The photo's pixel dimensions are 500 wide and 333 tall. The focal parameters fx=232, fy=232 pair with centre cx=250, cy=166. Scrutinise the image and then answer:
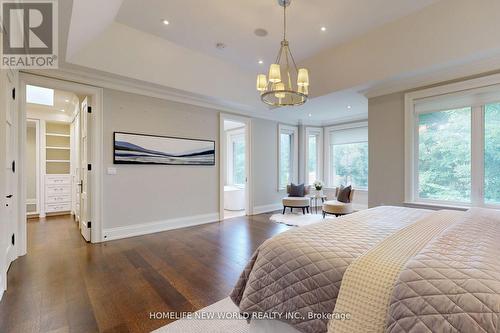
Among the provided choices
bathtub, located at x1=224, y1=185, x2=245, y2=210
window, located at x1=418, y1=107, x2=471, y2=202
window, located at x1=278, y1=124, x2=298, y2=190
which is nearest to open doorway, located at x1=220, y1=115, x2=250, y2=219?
bathtub, located at x1=224, y1=185, x2=245, y2=210

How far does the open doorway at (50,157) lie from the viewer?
5387 mm

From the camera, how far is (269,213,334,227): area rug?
4.99 meters

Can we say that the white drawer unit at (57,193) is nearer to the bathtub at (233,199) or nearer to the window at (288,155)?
the bathtub at (233,199)

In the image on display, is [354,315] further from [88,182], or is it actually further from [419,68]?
[88,182]

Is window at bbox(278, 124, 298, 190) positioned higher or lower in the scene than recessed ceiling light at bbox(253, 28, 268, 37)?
lower

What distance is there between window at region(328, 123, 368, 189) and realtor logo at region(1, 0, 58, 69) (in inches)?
257

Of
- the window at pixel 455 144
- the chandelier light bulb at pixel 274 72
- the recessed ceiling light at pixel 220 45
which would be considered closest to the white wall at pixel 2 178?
the chandelier light bulb at pixel 274 72

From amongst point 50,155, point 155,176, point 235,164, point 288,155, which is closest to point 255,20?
point 155,176

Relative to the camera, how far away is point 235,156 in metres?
8.46

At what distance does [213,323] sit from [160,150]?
334 cm

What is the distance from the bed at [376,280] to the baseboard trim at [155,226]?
3163 millimetres

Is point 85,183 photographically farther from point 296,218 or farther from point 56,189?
point 296,218

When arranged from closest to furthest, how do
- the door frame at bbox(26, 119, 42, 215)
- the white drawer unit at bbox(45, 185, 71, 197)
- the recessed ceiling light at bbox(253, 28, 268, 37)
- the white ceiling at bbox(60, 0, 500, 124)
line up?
the white ceiling at bbox(60, 0, 500, 124), the recessed ceiling light at bbox(253, 28, 268, 37), the door frame at bbox(26, 119, 42, 215), the white drawer unit at bbox(45, 185, 71, 197)

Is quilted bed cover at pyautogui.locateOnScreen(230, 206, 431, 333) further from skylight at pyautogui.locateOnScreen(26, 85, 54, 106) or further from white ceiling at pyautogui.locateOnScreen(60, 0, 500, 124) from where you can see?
skylight at pyautogui.locateOnScreen(26, 85, 54, 106)
